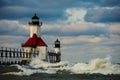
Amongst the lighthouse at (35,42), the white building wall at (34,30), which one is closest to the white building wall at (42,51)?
the lighthouse at (35,42)

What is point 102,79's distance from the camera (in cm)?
3045

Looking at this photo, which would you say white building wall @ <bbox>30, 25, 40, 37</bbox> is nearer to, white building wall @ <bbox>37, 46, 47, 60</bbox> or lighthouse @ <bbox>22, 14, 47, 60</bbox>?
lighthouse @ <bbox>22, 14, 47, 60</bbox>

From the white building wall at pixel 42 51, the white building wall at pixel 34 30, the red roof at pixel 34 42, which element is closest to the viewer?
the red roof at pixel 34 42

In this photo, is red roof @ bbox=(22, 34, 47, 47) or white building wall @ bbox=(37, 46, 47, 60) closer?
red roof @ bbox=(22, 34, 47, 47)

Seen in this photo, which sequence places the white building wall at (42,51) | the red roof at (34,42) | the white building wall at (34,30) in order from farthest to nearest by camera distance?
the white building wall at (34,30)
the white building wall at (42,51)
the red roof at (34,42)

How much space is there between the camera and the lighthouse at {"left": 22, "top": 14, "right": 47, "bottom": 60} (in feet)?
234

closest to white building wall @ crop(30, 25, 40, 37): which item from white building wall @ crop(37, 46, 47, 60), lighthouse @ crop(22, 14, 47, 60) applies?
lighthouse @ crop(22, 14, 47, 60)

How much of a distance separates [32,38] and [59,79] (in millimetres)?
42289

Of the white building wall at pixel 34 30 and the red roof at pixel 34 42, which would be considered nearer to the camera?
the red roof at pixel 34 42

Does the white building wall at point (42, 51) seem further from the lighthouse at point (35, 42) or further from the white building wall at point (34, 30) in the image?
the white building wall at point (34, 30)

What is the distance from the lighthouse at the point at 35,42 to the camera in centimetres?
7125

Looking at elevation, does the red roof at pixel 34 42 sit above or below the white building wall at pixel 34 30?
below

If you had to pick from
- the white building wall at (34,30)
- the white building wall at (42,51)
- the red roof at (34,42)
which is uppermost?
the white building wall at (34,30)

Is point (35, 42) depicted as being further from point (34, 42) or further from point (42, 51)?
point (42, 51)
